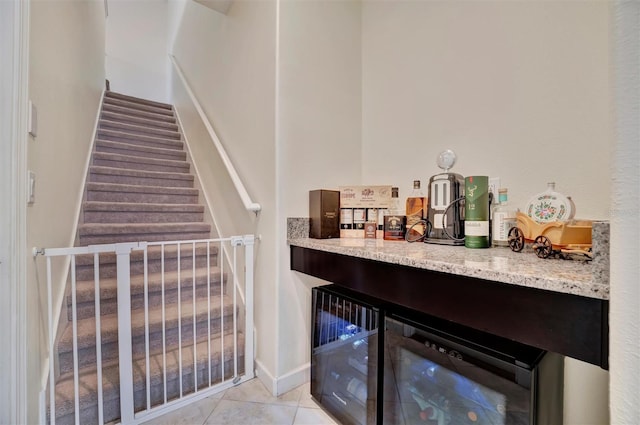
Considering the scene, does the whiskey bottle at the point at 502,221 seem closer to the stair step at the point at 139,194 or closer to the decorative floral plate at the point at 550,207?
the decorative floral plate at the point at 550,207

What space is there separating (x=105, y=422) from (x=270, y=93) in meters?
1.85

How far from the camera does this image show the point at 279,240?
1.55 metres

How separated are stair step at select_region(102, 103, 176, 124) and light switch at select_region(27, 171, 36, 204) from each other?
2840mm

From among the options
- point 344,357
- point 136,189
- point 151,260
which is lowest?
point 344,357

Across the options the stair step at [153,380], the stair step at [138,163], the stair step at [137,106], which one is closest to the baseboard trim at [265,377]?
the stair step at [153,380]

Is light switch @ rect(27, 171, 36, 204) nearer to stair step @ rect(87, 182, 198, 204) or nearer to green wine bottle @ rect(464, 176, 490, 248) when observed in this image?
stair step @ rect(87, 182, 198, 204)

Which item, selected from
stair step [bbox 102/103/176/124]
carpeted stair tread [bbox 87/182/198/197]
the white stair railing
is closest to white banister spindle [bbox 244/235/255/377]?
the white stair railing

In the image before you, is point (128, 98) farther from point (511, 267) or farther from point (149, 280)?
point (511, 267)

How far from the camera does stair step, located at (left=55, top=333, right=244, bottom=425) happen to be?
1289mm

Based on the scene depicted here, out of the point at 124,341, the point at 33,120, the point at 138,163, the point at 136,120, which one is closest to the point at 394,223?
the point at 124,341

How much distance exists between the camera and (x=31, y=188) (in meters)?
1.13

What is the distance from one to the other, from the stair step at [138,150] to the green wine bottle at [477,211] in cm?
330

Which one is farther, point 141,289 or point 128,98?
point 128,98

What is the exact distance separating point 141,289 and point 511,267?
2082 millimetres
